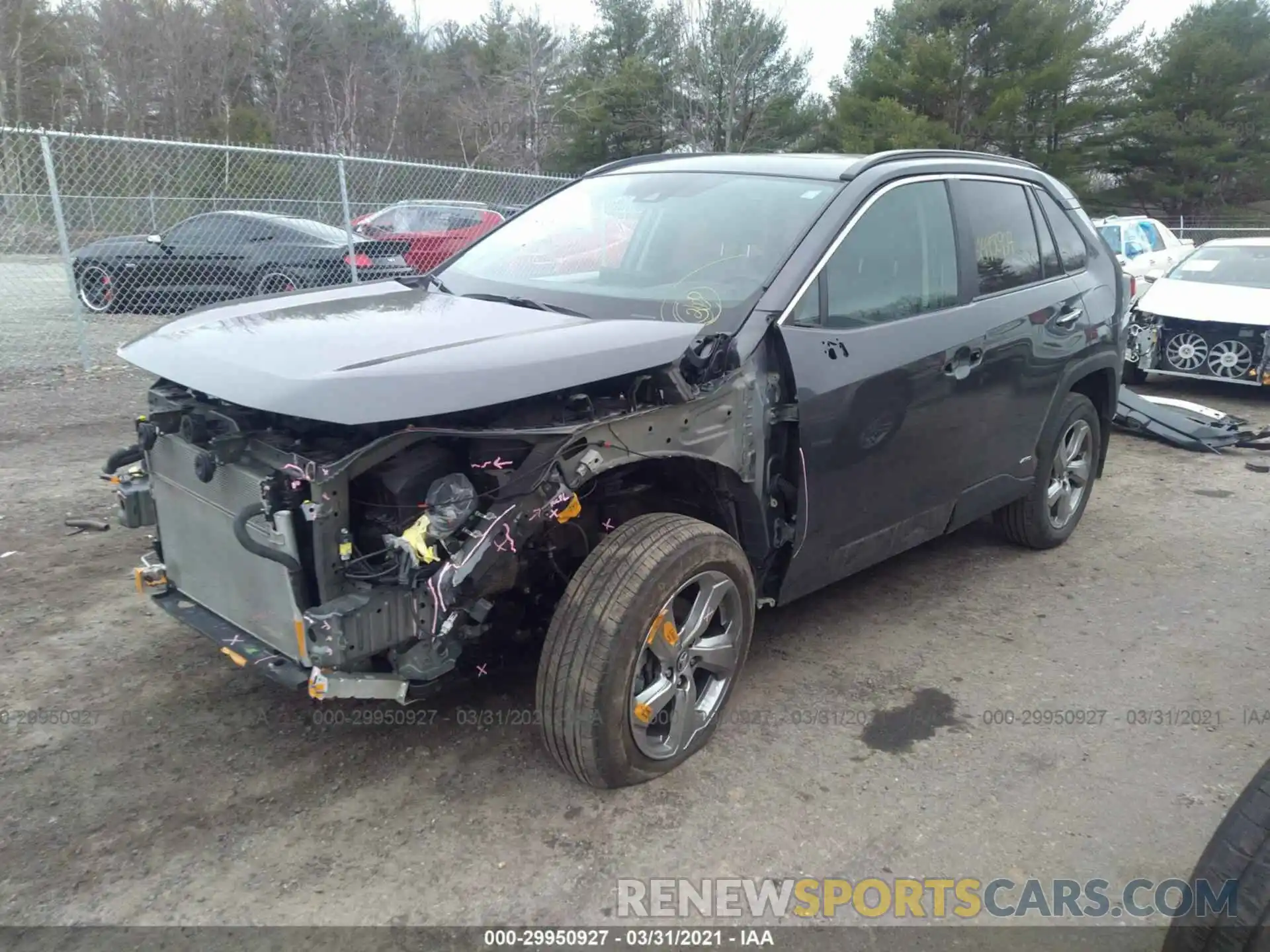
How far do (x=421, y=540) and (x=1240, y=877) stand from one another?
6.64 feet

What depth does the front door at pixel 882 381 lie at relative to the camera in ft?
11.3

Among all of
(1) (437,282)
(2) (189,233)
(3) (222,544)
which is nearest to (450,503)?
(3) (222,544)

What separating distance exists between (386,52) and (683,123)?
1449 centimetres

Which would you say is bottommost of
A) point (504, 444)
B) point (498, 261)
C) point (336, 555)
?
point (336, 555)

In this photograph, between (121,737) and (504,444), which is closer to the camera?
(504,444)

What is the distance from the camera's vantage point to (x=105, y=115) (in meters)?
32.6

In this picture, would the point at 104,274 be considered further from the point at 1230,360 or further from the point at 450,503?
the point at 1230,360

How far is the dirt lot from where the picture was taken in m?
2.69

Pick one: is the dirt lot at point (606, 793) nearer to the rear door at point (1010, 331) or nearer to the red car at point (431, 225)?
the rear door at point (1010, 331)

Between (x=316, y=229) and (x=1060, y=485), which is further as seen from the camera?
(x=316, y=229)

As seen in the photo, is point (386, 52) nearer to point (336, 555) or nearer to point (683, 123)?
point (683, 123)

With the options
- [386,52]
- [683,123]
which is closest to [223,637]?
[683,123]

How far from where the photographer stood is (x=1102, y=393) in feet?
17.6

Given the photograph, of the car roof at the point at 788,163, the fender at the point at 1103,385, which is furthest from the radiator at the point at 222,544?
the fender at the point at 1103,385
